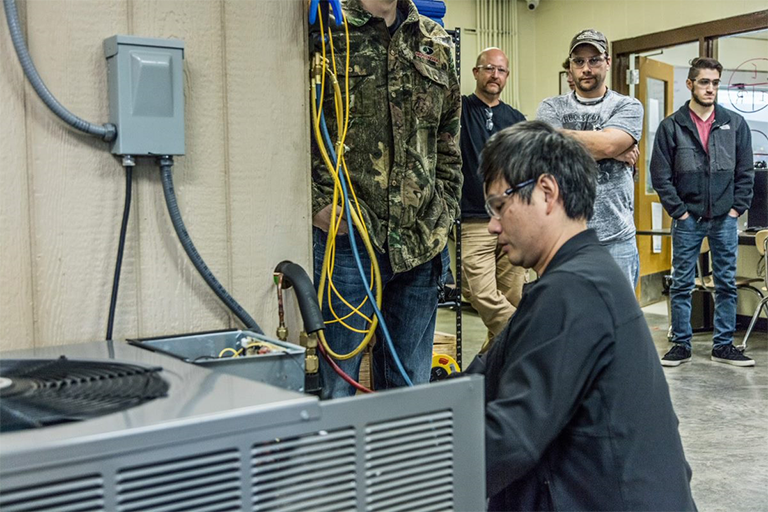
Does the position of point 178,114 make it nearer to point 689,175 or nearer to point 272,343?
point 272,343

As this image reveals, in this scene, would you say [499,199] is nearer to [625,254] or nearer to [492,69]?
[625,254]

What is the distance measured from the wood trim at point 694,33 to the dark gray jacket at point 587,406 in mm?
5228

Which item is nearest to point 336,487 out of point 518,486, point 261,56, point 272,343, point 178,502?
point 178,502

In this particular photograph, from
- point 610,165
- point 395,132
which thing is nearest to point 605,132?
point 610,165

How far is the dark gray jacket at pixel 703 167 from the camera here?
4.80 metres

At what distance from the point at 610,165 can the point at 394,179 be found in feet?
4.83

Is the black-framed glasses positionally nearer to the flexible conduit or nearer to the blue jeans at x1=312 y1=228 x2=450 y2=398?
the blue jeans at x1=312 y1=228 x2=450 y2=398

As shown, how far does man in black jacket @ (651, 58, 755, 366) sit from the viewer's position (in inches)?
189

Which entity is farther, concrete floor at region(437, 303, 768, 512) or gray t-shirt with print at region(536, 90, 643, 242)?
gray t-shirt with print at region(536, 90, 643, 242)

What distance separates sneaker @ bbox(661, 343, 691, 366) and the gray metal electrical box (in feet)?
13.5

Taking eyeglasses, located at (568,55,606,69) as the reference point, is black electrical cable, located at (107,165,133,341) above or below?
below

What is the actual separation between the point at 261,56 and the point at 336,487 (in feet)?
2.84

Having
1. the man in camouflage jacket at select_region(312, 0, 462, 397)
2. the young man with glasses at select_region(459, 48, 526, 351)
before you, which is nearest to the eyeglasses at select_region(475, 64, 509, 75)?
the young man with glasses at select_region(459, 48, 526, 351)

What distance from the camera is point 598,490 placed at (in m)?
1.17
